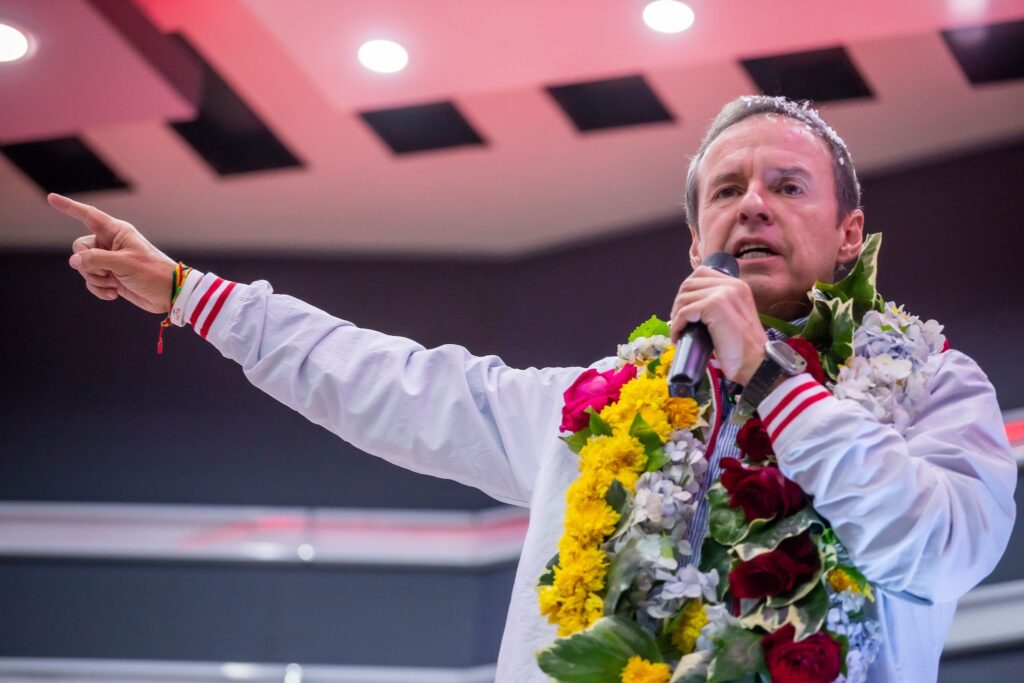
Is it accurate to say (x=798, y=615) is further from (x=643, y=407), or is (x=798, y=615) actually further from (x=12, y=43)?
(x=12, y=43)

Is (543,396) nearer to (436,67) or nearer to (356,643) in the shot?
(436,67)

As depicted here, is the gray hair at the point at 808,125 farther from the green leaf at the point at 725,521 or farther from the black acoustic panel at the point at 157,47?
the black acoustic panel at the point at 157,47

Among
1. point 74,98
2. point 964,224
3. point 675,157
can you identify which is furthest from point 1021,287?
point 74,98

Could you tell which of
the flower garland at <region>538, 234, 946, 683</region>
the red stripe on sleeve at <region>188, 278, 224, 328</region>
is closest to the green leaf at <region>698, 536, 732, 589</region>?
the flower garland at <region>538, 234, 946, 683</region>

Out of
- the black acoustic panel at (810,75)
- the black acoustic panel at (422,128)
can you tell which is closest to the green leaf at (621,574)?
the black acoustic panel at (810,75)

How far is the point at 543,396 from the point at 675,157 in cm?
203

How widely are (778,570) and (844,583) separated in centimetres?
7

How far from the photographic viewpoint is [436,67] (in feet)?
11.7

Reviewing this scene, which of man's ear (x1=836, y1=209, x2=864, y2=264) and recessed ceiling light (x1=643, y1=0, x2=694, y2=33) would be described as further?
recessed ceiling light (x1=643, y1=0, x2=694, y2=33)

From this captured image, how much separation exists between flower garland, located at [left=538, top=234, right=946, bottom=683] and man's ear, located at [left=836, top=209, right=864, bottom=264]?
178 mm

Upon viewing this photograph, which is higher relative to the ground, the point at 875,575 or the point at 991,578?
the point at 991,578

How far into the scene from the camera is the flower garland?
53.5 inches

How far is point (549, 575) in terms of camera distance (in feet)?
5.07

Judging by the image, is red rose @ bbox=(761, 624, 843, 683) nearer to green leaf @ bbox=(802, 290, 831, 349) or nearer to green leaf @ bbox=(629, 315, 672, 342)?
green leaf @ bbox=(802, 290, 831, 349)
